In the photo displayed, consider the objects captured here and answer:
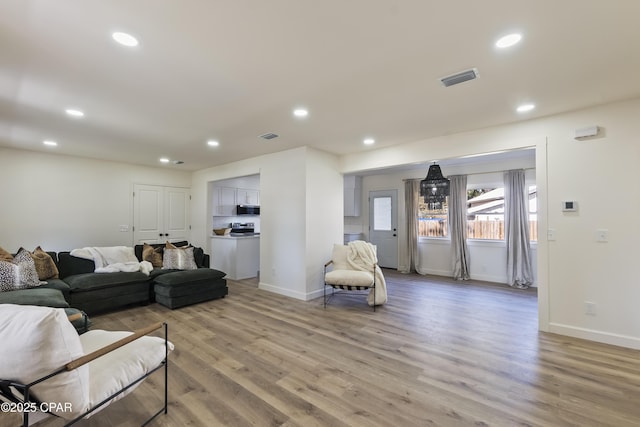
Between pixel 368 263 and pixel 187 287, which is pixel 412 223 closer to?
pixel 368 263

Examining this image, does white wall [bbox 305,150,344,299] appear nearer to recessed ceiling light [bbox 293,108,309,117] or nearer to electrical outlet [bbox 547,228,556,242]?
recessed ceiling light [bbox 293,108,309,117]

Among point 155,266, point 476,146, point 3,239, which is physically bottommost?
point 155,266

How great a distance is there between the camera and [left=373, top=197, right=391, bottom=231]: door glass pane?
24.9ft

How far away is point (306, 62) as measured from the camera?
2.25m

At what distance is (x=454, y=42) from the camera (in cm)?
199

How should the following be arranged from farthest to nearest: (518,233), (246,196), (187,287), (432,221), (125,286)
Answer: (246,196), (432,221), (518,233), (187,287), (125,286)

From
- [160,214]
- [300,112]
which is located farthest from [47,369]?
[160,214]

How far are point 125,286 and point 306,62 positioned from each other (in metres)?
4.21

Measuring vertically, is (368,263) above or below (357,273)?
above

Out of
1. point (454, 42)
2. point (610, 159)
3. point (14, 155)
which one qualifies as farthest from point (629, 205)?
point (14, 155)

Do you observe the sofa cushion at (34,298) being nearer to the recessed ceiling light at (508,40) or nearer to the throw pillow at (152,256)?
the throw pillow at (152,256)

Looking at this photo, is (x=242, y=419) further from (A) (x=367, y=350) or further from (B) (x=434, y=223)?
(B) (x=434, y=223)

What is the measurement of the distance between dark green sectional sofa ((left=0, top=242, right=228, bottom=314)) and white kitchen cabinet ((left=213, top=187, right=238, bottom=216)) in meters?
2.52

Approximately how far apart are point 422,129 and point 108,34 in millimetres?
3492
